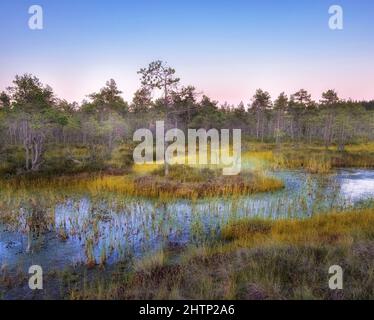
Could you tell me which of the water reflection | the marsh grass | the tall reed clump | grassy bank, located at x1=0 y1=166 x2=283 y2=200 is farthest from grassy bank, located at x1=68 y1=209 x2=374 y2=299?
the marsh grass

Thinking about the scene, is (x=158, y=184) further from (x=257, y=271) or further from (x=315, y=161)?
(x=315, y=161)

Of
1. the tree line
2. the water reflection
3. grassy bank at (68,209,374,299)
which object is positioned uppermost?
the tree line

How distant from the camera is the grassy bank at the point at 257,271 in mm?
5418

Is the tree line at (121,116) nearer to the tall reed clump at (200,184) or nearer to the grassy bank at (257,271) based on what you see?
the tall reed clump at (200,184)

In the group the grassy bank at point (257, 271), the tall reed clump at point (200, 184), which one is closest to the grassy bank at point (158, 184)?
the tall reed clump at point (200, 184)

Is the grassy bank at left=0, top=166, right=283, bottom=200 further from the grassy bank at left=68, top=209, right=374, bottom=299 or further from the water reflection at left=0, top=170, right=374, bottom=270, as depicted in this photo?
the grassy bank at left=68, top=209, right=374, bottom=299

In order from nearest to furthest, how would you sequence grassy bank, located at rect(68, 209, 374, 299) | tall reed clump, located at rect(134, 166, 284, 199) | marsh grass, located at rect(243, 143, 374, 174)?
grassy bank, located at rect(68, 209, 374, 299)
tall reed clump, located at rect(134, 166, 284, 199)
marsh grass, located at rect(243, 143, 374, 174)

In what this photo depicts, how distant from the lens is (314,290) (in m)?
5.44

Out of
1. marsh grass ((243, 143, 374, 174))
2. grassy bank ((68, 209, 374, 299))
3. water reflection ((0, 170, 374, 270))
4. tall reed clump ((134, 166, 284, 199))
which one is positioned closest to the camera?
grassy bank ((68, 209, 374, 299))

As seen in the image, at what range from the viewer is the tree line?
74.9ft

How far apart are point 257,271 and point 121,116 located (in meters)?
44.5

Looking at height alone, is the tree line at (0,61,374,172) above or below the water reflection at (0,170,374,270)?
above

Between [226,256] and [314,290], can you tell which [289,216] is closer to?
[226,256]

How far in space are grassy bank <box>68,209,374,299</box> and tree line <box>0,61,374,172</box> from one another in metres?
12.6
